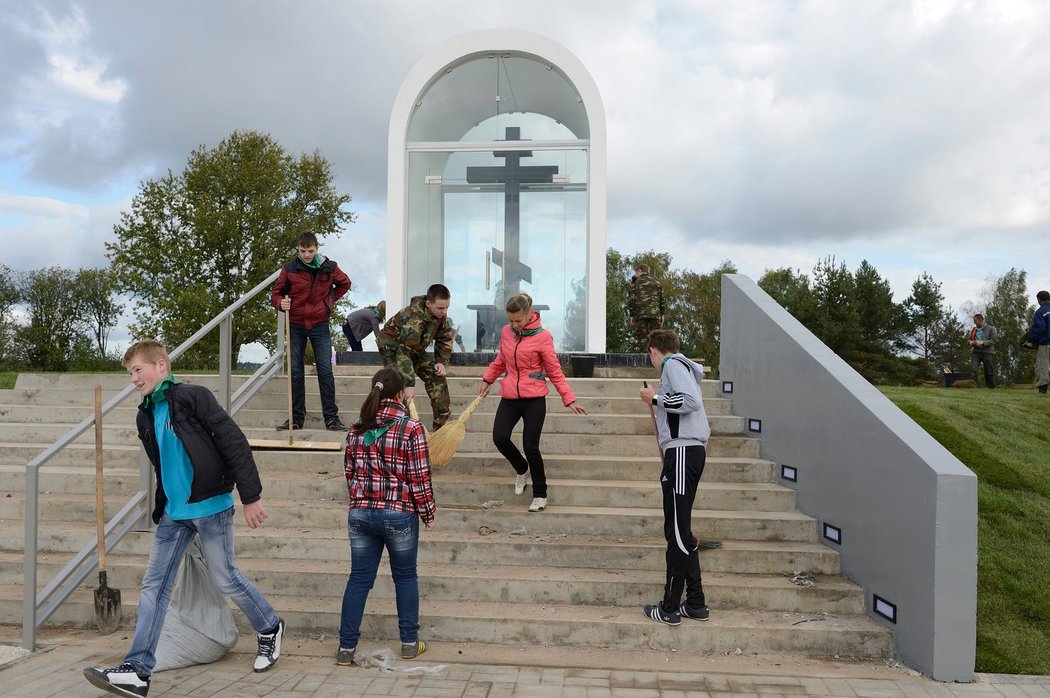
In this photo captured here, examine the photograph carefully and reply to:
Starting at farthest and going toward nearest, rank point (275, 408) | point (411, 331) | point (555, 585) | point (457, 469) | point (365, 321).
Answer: point (365, 321), point (275, 408), point (411, 331), point (457, 469), point (555, 585)

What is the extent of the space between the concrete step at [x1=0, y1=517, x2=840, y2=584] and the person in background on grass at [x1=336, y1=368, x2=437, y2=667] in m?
1.13

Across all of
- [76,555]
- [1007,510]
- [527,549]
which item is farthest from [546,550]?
[1007,510]

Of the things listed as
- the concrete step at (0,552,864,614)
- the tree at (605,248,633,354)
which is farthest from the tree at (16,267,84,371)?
the concrete step at (0,552,864,614)

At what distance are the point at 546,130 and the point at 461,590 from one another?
8.57 meters

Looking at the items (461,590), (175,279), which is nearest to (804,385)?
(461,590)

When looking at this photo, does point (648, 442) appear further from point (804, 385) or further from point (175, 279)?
point (175, 279)

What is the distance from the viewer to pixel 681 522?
15.7 ft

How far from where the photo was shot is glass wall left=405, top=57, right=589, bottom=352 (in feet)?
39.9

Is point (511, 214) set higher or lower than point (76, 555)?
higher

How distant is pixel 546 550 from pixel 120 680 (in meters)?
2.74

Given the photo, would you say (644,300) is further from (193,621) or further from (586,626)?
(193,621)

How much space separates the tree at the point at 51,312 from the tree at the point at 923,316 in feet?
143

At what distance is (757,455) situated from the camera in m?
7.03

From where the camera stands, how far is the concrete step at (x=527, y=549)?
548 cm
